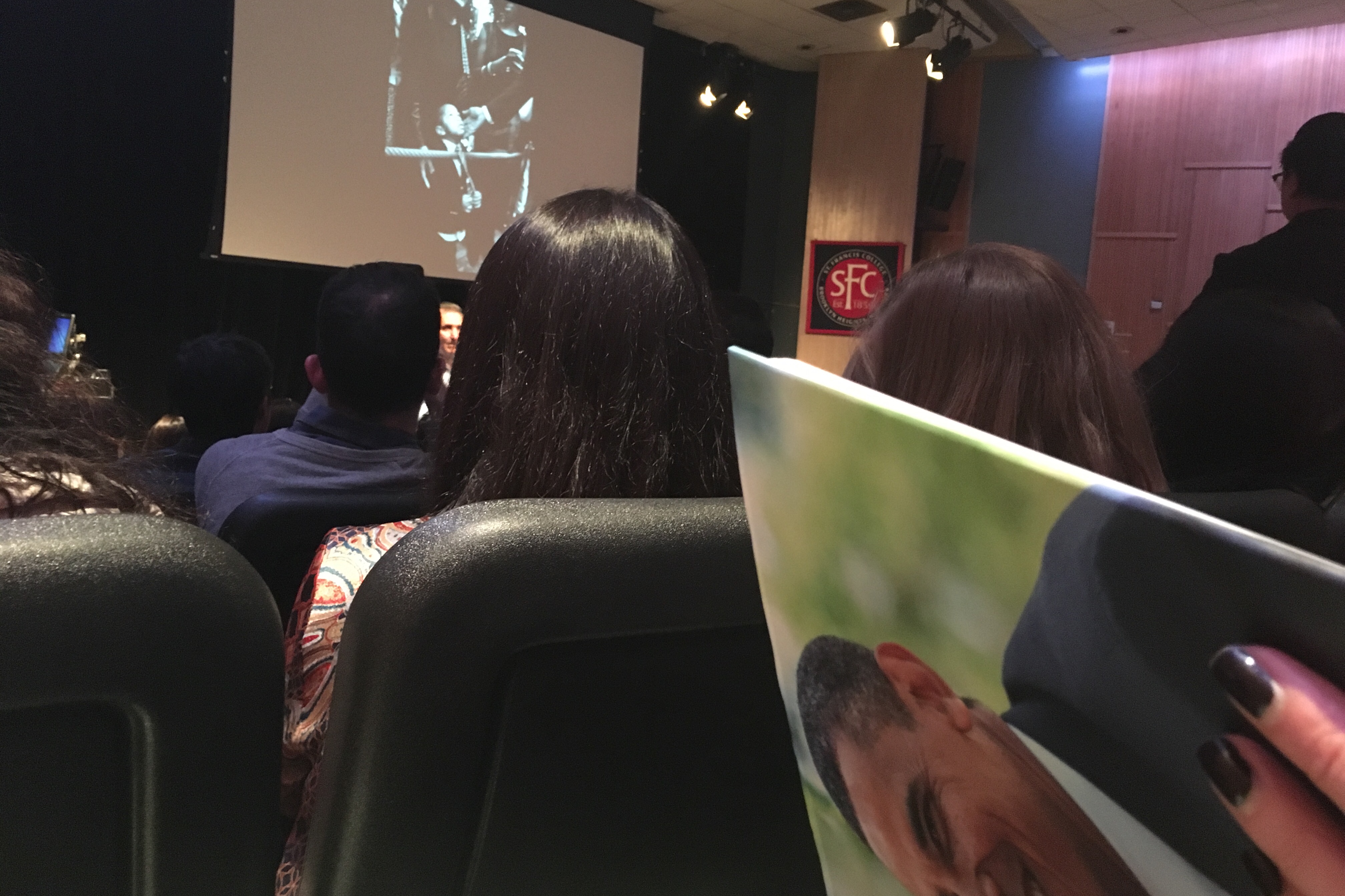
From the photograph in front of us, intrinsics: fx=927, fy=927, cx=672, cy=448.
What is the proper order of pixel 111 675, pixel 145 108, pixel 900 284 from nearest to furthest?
pixel 111 675 < pixel 900 284 < pixel 145 108

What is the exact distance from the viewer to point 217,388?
A: 2262 millimetres

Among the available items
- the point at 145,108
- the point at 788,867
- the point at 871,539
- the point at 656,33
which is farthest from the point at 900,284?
the point at 656,33

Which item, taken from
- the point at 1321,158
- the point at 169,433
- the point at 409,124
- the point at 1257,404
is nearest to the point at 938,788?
the point at 1257,404

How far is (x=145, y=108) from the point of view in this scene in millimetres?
4137

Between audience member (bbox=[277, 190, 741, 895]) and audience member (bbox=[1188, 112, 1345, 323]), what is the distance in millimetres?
1484

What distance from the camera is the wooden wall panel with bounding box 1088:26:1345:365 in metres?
5.29

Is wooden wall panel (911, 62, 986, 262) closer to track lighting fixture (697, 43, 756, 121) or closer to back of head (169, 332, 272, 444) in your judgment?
track lighting fixture (697, 43, 756, 121)

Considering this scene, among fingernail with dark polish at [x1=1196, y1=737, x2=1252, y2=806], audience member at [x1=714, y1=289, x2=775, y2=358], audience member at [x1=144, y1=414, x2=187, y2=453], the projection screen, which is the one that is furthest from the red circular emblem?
fingernail with dark polish at [x1=1196, y1=737, x2=1252, y2=806]

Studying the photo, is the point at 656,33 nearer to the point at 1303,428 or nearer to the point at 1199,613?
the point at 1303,428

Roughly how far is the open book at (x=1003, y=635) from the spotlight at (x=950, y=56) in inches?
212

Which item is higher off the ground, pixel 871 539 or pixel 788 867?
pixel 871 539

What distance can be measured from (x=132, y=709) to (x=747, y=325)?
2.56m

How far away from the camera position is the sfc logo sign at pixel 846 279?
5723mm

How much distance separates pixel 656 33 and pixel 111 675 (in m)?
6.28
